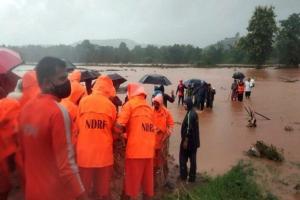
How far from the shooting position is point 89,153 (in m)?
4.57

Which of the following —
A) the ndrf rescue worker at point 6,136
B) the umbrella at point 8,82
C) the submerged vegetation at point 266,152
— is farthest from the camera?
the submerged vegetation at point 266,152

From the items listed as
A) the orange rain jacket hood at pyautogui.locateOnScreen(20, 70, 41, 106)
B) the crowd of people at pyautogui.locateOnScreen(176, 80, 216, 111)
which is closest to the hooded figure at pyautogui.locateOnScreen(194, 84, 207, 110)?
the crowd of people at pyautogui.locateOnScreen(176, 80, 216, 111)

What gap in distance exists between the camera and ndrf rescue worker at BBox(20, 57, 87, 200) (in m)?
2.74

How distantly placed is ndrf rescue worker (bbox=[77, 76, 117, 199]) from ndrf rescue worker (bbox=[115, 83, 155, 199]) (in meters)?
0.30

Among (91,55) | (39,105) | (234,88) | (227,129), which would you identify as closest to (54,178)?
(39,105)

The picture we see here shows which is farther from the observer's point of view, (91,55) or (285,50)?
(91,55)

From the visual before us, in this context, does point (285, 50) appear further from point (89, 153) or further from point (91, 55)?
point (89, 153)

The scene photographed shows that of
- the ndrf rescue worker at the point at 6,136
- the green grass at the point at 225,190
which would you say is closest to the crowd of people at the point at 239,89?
the green grass at the point at 225,190

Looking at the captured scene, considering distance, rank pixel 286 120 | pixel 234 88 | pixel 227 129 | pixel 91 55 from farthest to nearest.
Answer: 1. pixel 91 55
2. pixel 234 88
3. pixel 286 120
4. pixel 227 129

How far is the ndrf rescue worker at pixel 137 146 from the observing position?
16.2 feet

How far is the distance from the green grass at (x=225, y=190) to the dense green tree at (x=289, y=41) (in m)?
55.2

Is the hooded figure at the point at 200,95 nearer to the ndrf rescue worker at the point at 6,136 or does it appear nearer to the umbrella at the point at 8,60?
the umbrella at the point at 8,60

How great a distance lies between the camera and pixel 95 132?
180 inches

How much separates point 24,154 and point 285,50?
199 ft
